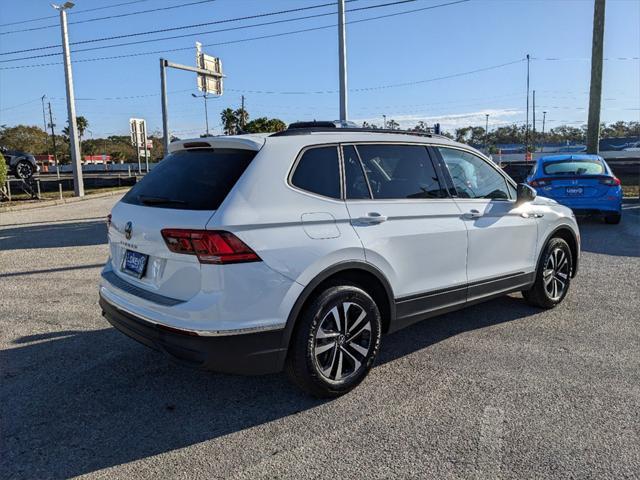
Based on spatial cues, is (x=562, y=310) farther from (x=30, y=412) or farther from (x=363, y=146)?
(x=30, y=412)

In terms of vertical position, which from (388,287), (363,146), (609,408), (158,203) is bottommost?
(609,408)

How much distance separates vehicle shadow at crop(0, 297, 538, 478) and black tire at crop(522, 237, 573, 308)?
4.04 ft

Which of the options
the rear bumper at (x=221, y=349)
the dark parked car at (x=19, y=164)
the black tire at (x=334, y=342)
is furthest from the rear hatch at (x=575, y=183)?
the dark parked car at (x=19, y=164)

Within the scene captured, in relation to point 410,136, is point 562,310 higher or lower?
lower

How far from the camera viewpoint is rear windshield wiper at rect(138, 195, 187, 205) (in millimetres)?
3477

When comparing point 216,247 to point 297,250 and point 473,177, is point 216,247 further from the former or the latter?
point 473,177

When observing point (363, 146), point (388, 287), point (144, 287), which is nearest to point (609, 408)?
point (388, 287)

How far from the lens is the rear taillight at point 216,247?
3143 mm

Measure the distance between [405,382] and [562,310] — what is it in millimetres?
2557

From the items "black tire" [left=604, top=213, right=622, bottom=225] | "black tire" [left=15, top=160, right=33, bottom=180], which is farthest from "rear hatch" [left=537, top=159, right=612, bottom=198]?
"black tire" [left=15, top=160, right=33, bottom=180]

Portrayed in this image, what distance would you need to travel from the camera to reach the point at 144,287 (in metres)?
3.57

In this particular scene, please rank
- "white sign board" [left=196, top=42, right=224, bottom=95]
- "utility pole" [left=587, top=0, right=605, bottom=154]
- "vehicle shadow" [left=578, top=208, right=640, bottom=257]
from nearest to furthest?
"vehicle shadow" [left=578, top=208, right=640, bottom=257] < "utility pole" [left=587, top=0, right=605, bottom=154] < "white sign board" [left=196, top=42, right=224, bottom=95]

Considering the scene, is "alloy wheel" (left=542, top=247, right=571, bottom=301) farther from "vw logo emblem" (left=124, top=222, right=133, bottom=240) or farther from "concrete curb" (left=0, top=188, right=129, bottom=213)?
"concrete curb" (left=0, top=188, right=129, bottom=213)

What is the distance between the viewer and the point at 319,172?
12.2 feet
